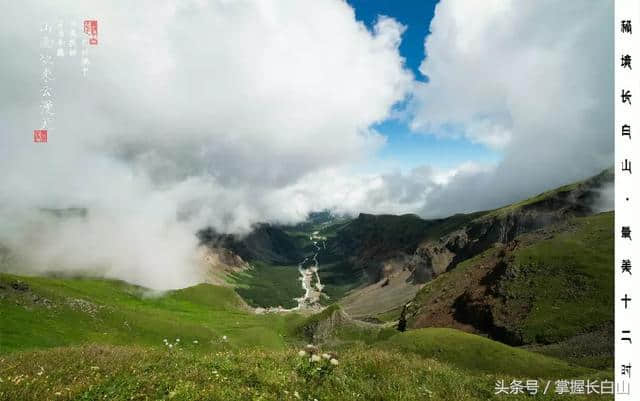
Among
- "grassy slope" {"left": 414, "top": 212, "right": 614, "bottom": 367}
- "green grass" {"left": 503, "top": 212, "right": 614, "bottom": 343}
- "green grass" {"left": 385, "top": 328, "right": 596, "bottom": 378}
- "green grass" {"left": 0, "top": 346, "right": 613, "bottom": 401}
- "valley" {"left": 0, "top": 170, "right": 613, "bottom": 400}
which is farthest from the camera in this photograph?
"green grass" {"left": 503, "top": 212, "right": 614, "bottom": 343}

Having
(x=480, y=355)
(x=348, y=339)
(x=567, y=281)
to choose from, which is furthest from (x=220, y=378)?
(x=348, y=339)

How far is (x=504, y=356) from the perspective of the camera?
43.6 m

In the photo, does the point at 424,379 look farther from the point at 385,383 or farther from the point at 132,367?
the point at 132,367

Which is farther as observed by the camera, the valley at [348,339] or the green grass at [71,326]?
the green grass at [71,326]

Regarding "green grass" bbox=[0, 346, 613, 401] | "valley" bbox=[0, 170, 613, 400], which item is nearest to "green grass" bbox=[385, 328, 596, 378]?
"valley" bbox=[0, 170, 613, 400]

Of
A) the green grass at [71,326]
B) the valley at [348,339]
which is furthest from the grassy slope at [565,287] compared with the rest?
the green grass at [71,326]

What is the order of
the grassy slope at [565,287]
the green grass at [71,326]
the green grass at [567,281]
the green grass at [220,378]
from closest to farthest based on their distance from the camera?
1. the green grass at [220,378]
2. the green grass at [71,326]
3. the grassy slope at [565,287]
4. the green grass at [567,281]

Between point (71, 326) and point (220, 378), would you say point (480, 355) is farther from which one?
point (71, 326)

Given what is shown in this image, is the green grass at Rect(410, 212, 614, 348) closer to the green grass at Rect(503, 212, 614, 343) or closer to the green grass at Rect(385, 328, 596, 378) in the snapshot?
the green grass at Rect(503, 212, 614, 343)

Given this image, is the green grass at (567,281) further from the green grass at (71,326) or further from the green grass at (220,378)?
the green grass at (220,378)

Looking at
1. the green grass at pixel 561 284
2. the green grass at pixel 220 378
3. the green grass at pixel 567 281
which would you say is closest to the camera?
the green grass at pixel 220 378
